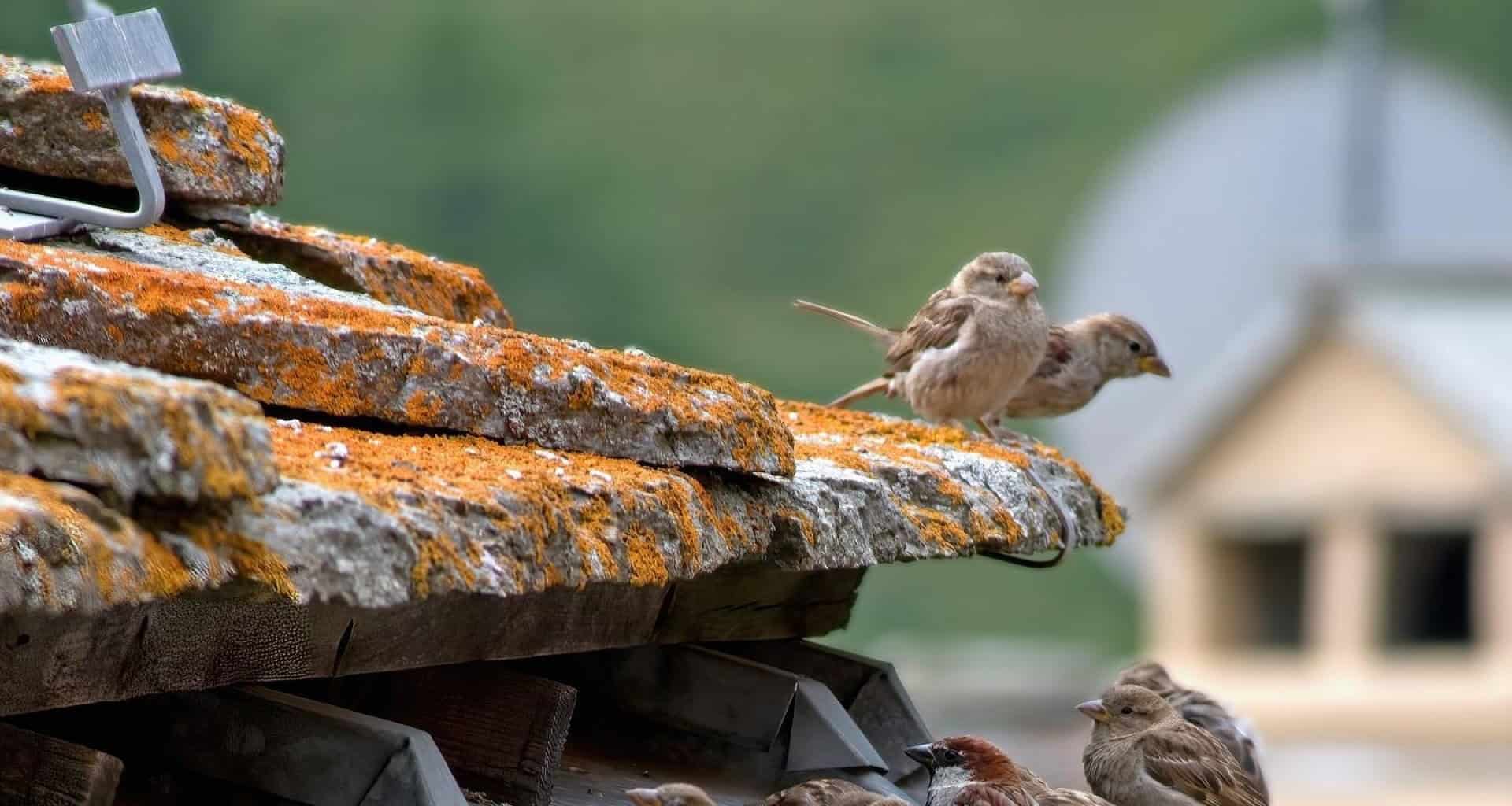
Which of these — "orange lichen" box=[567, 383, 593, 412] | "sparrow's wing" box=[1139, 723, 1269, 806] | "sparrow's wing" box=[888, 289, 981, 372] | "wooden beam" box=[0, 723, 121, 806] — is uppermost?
"sparrow's wing" box=[888, 289, 981, 372]

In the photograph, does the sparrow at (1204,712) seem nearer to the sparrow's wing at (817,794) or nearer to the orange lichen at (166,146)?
the sparrow's wing at (817,794)

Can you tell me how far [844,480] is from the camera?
3236 millimetres

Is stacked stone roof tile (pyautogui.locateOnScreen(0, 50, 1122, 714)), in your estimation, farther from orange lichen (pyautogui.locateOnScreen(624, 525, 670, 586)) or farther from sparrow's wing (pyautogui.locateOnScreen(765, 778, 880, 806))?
sparrow's wing (pyautogui.locateOnScreen(765, 778, 880, 806))

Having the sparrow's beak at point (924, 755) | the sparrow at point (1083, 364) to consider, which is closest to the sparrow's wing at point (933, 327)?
the sparrow at point (1083, 364)

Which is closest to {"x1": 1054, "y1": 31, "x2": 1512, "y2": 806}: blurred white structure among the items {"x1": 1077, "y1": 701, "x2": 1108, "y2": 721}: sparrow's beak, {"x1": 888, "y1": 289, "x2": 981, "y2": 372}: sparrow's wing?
{"x1": 888, "y1": 289, "x2": 981, "y2": 372}: sparrow's wing

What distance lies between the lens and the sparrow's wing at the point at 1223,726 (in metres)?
5.20

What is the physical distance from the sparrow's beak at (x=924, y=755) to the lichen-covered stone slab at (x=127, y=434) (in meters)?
1.88

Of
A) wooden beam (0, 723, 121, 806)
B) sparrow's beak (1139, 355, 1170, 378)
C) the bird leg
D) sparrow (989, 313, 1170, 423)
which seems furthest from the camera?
sparrow's beak (1139, 355, 1170, 378)

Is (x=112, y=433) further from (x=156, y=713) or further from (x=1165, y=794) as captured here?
(x=1165, y=794)

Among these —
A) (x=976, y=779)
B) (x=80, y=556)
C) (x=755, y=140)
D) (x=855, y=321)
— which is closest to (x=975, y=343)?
(x=855, y=321)

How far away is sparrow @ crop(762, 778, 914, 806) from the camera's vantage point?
127 inches

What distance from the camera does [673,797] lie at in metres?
3.06

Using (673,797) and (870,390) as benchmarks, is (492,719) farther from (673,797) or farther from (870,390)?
(870,390)

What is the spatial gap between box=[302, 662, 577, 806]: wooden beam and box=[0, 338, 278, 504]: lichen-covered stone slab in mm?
943
